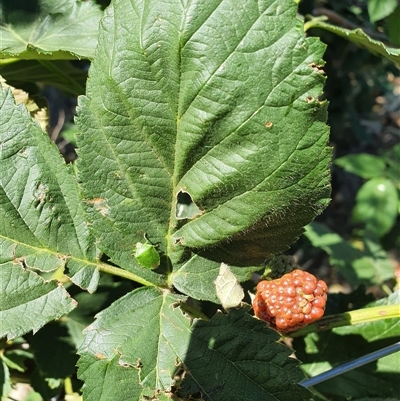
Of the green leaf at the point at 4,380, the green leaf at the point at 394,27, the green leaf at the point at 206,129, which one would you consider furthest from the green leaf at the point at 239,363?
the green leaf at the point at 394,27

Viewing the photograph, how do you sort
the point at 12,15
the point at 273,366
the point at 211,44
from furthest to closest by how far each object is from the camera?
the point at 12,15
the point at 273,366
the point at 211,44

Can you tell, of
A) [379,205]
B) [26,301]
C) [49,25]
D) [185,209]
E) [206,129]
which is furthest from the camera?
[379,205]

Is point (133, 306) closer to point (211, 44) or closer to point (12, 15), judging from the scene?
point (211, 44)

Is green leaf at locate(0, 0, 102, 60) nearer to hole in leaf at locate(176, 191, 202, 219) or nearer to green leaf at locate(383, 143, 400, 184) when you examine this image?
hole in leaf at locate(176, 191, 202, 219)

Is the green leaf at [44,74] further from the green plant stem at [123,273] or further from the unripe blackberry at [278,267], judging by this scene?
the unripe blackberry at [278,267]

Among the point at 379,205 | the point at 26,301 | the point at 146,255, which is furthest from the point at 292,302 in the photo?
the point at 379,205

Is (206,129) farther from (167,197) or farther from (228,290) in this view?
(228,290)

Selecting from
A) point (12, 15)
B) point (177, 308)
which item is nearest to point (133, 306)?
point (177, 308)
